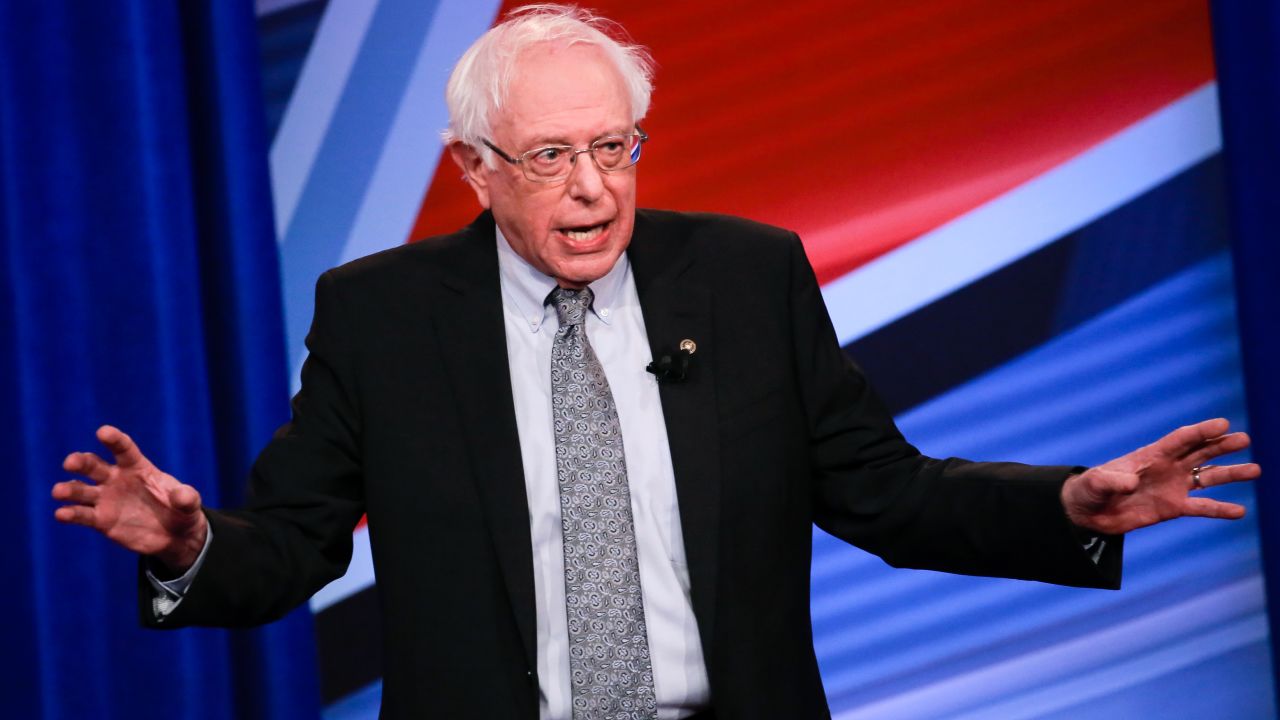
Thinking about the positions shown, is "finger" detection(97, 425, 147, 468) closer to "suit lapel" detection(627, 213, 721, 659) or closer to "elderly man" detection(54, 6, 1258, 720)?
"elderly man" detection(54, 6, 1258, 720)

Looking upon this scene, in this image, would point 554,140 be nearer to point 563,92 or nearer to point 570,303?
point 563,92

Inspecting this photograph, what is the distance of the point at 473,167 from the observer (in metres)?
1.92

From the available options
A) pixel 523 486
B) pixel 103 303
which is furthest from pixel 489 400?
pixel 103 303

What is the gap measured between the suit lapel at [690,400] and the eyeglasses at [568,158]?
0.16 metres

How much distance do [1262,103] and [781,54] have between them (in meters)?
1.07

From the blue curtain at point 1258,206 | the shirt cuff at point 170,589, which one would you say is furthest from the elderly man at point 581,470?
the blue curtain at point 1258,206

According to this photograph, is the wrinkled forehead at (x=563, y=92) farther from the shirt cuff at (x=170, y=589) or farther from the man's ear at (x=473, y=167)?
the shirt cuff at (x=170, y=589)

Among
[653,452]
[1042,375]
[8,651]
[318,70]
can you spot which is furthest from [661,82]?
[8,651]

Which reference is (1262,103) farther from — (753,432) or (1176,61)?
(753,432)

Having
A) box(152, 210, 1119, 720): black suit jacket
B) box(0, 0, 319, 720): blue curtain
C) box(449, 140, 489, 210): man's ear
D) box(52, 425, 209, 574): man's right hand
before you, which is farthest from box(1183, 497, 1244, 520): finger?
box(0, 0, 319, 720): blue curtain

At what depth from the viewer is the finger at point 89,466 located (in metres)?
1.45

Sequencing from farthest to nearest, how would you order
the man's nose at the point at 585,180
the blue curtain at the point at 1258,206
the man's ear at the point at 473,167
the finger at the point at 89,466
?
the blue curtain at the point at 1258,206 → the man's ear at the point at 473,167 → the man's nose at the point at 585,180 → the finger at the point at 89,466

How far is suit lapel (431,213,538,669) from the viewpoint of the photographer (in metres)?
1.68

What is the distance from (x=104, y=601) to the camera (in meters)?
2.87
